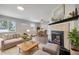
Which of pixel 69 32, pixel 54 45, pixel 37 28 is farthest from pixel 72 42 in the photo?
pixel 37 28

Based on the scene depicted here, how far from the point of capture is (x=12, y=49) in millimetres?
2205

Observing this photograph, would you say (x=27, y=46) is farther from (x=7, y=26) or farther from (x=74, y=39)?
(x=74, y=39)

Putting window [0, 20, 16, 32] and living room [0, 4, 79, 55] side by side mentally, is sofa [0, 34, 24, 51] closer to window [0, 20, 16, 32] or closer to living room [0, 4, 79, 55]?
living room [0, 4, 79, 55]

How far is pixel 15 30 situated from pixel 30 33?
0.37m

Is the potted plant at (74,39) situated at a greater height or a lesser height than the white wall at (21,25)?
lesser

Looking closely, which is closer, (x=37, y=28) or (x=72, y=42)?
(x=72, y=42)

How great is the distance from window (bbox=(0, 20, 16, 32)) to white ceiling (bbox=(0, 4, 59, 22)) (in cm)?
18

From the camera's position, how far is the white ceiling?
2238 millimetres

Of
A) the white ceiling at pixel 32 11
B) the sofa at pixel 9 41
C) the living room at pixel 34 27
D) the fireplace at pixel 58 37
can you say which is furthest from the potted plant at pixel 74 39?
the sofa at pixel 9 41

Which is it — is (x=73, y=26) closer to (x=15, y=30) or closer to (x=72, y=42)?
(x=72, y=42)

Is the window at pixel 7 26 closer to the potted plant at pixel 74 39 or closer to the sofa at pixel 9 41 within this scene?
the sofa at pixel 9 41

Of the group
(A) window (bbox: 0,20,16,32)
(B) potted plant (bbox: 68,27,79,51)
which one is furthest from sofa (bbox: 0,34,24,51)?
(B) potted plant (bbox: 68,27,79,51)

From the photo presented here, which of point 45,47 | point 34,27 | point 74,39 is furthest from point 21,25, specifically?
point 74,39

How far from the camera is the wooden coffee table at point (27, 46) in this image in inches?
86.1
